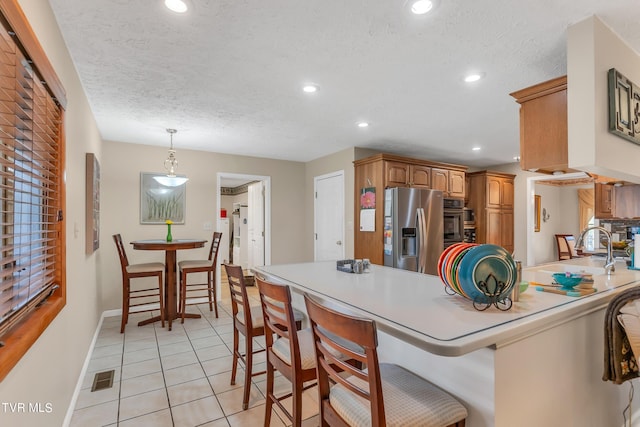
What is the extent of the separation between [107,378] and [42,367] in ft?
4.27

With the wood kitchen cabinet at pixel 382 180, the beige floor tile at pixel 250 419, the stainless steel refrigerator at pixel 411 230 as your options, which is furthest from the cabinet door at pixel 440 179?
the beige floor tile at pixel 250 419

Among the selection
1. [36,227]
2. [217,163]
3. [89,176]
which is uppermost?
[217,163]

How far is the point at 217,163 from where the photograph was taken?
4.83 meters

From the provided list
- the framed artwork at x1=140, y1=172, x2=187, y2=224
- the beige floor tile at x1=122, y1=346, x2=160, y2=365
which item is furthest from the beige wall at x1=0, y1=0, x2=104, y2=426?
the framed artwork at x1=140, y1=172, x2=187, y2=224

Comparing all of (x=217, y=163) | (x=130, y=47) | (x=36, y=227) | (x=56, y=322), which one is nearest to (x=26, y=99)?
(x=36, y=227)

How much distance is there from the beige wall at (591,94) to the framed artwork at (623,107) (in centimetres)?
3

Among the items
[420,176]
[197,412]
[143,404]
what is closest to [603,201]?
[420,176]

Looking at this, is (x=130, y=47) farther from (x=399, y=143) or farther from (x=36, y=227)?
(x=399, y=143)

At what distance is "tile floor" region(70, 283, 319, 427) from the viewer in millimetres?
1988

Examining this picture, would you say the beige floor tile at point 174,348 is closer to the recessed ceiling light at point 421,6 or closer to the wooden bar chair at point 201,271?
the wooden bar chair at point 201,271

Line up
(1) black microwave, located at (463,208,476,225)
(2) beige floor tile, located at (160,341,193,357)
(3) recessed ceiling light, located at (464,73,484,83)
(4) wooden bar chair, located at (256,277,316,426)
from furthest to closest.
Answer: (1) black microwave, located at (463,208,476,225)
(2) beige floor tile, located at (160,341,193,357)
(3) recessed ceiling light, located at (464,73,484,83)
(4) wooden bar chair, located at (256,277,316,426)

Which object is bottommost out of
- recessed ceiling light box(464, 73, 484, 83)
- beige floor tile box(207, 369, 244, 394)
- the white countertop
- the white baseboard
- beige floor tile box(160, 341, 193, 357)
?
beige floor tile box(160, 341, 193, 357)

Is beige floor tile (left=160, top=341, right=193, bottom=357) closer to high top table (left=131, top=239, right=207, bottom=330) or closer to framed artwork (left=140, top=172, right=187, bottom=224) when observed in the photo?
high top table (left=131, top=239, right=207, bottom=330)

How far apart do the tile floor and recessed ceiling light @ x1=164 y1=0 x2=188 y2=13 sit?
2249 millimetres
